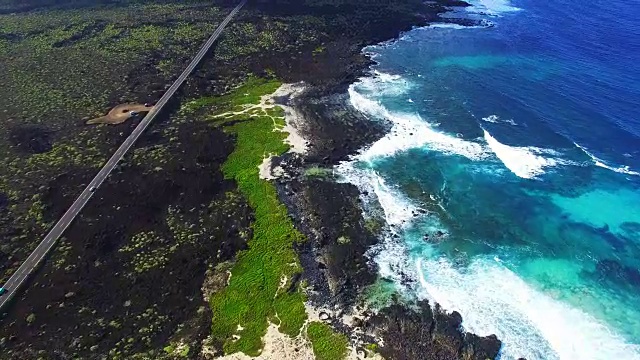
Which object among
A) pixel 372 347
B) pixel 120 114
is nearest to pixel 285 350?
pixel 372 347

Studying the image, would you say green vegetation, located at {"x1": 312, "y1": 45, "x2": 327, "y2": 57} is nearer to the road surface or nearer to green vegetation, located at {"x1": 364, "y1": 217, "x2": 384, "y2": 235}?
the road surface

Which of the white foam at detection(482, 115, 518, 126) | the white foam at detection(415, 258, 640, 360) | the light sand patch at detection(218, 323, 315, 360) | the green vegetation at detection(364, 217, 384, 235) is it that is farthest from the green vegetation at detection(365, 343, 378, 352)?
the white foam at detection(482, 115, 518, 126)

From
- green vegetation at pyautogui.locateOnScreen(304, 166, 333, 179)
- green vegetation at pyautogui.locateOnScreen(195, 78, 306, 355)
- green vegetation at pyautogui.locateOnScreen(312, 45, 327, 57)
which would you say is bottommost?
green vegetation at pyautogui.locateOnScreen(195, 78, 306, 355)

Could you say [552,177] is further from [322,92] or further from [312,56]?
[312,56]

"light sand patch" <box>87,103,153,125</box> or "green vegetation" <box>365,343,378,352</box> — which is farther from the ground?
"light sand patch" <box>87,103,153,125</box>

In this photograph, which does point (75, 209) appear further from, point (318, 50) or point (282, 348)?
point (318, 50)

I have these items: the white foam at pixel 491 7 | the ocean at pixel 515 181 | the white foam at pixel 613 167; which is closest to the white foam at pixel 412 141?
the ocean at pixel 515 181
